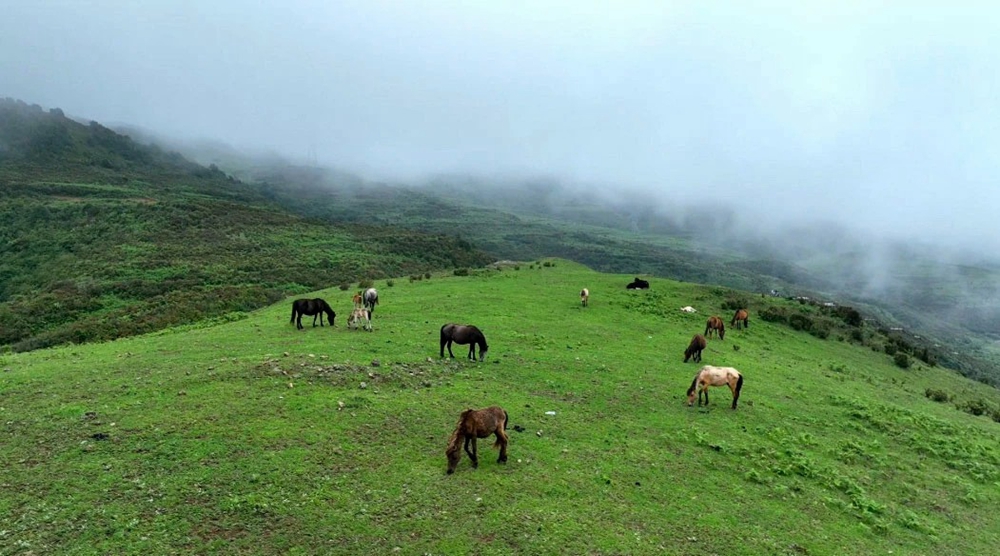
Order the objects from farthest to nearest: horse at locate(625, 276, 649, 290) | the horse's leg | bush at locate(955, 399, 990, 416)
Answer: horse at locate(625, 276, 649, 290), bush at locate(955, 399, 990, 416), the horse's leg

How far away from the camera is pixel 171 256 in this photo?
185ft

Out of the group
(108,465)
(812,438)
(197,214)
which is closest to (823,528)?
(812,438)

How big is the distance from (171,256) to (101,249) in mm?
9659

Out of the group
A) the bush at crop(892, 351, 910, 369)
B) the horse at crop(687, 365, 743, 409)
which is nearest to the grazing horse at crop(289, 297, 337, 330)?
the horse at crop(687, 365, 743, 409)

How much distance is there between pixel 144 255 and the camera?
184 feet

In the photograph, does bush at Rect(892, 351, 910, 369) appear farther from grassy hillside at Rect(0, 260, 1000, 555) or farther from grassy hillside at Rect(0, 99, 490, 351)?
grassy hillside at Rect(0, 99, 490, 351)

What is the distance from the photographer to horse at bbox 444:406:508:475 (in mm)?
12344

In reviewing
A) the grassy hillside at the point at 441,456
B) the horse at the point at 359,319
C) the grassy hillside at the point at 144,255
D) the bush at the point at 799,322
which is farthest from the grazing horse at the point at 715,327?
the grassy hillside at the point at 144,255

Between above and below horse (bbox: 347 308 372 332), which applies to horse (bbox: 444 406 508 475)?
above

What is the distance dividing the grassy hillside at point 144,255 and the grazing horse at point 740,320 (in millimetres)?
33426

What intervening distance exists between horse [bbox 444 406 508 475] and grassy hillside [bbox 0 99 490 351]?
2749 cm

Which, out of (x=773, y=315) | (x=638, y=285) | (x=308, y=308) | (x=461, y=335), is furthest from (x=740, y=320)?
(x=308, y=308)

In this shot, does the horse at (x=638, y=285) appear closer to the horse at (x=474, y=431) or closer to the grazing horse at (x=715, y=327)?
the grazing horse at (x=715, y=327)

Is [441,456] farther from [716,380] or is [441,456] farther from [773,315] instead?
[773,315]
